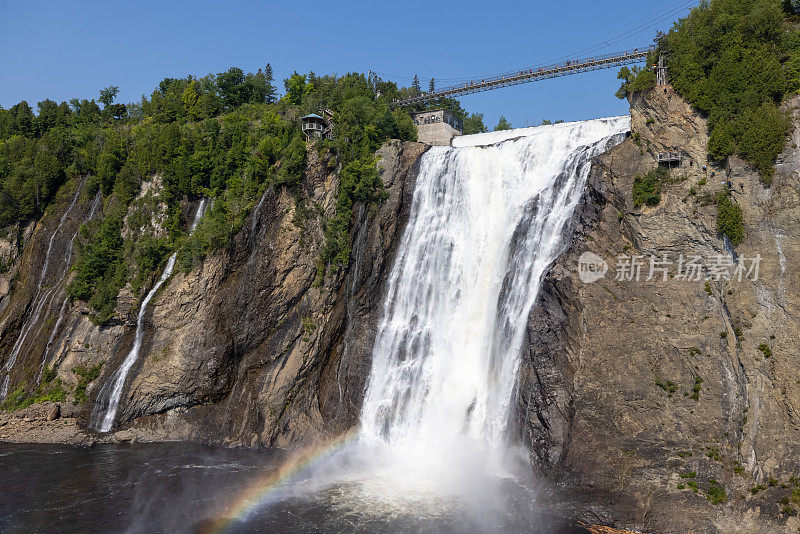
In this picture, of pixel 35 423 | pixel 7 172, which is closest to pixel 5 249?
pixel 7 172

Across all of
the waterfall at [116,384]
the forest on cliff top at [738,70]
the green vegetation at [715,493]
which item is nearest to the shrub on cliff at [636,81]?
the forest on cliff top at [738,70]

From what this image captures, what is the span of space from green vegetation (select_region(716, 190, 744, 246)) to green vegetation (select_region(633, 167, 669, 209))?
10.4 feet

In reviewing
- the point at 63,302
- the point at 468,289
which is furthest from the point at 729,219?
the point at 63,302

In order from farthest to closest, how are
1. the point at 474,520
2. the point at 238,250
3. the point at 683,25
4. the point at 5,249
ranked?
the point at 5,249 → the point at 238,250 → the point at 683,25 → the point at 474,520

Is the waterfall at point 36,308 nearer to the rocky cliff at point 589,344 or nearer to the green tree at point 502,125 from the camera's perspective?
the rocky cliff at point 589,344

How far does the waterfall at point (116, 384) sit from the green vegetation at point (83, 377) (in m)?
1.99

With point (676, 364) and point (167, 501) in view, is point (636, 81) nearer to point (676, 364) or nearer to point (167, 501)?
point (676, 364)

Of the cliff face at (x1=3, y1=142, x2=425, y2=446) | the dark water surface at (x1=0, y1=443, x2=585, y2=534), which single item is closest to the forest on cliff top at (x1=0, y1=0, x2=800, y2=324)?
the cliff face at (x1=3, y1=142, x2=425, y2=446)

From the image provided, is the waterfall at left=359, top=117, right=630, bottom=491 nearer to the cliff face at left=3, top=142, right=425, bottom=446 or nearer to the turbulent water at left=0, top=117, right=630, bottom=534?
the turbulent water at left=0, top=117, right=630, bottom=534

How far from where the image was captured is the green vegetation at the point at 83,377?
41.7 meters

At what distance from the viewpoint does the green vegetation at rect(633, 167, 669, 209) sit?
3181cm

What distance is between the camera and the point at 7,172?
189ft

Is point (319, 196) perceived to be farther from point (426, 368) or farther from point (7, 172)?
point (7, 172)

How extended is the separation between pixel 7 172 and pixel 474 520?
188 ft
